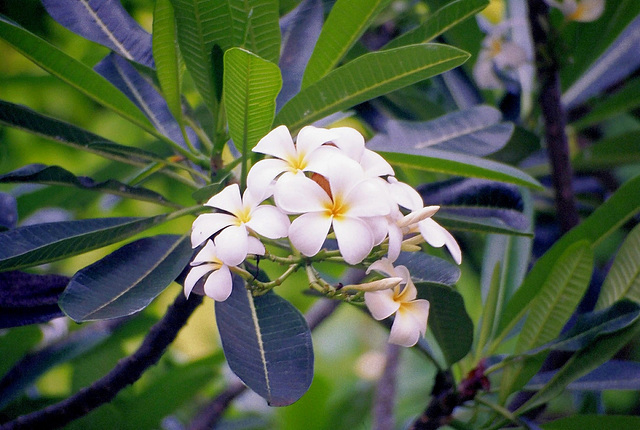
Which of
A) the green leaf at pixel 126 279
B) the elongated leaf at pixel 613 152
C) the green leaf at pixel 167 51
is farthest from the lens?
the elongated leaf at pixel 613 152

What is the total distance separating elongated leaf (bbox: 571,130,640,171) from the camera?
1.39 metres

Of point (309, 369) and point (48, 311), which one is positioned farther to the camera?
point (48, 311)

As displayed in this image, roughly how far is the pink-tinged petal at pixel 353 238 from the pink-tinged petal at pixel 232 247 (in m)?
0.10

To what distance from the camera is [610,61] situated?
4.88 feet

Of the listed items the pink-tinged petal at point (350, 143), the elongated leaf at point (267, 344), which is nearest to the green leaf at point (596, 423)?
the elongated leaf at point (267, 344)

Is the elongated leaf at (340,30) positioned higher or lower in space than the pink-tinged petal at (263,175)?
higher

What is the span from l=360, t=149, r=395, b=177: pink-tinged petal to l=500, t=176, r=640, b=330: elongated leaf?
49cm

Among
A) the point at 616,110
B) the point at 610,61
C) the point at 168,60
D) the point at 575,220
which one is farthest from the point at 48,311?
the point at 610,61

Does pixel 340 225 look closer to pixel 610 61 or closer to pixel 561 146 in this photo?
pixel 561 146

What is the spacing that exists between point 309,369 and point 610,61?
129 cm

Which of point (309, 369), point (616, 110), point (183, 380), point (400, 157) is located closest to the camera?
point (309, 369)

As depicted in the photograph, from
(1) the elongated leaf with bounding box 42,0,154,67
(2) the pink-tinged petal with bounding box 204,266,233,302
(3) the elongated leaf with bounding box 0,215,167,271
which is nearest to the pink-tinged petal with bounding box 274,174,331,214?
(2) the pink-tinged petal with bounding box 204,266,233,302

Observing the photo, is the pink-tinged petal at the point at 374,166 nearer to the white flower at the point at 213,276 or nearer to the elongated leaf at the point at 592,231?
the white flower at the point at 213,276

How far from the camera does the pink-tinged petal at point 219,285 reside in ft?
1.98
